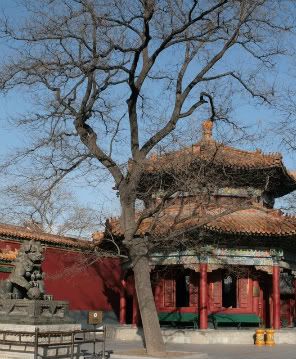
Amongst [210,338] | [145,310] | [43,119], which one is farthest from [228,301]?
[43,119]

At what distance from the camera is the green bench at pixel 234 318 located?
61.4ft

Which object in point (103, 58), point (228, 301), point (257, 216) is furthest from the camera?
point (228, 301)

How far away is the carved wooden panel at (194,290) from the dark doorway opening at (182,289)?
732mm

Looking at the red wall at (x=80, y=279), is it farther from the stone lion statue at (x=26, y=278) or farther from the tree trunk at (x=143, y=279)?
the stone lion statue at (x=26, y=278)

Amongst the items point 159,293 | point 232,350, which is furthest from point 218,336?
point 159,293

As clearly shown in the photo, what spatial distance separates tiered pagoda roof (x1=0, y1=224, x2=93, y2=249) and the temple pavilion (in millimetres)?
2443

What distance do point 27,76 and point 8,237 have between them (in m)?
6.87

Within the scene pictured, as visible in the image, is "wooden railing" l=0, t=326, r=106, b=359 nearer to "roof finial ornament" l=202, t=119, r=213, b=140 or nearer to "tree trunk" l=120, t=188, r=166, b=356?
"tree trunk" l=120, t=188, r=166, b=356

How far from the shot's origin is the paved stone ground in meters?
14.2

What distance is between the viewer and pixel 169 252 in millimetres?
18906

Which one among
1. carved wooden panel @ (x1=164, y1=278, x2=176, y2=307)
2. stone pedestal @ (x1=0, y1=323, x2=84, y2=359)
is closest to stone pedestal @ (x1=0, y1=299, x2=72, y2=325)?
stone pedestal @ (x1=0, y1=323, x2=84, y2=359)

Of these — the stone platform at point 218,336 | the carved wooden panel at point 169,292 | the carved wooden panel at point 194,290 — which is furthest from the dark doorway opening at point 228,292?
the stone platform at point 218,336

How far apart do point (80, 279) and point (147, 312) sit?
8.54 m

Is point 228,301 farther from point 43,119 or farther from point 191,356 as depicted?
point 43,119
